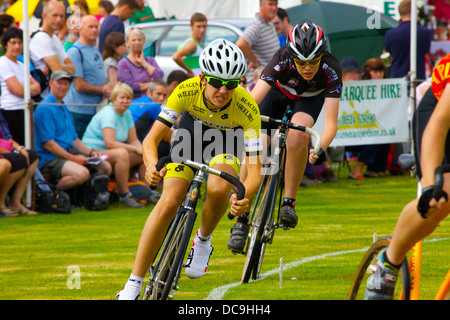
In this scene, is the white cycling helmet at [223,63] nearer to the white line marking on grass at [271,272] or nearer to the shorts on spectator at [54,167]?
the white line marking on grass at [271,272]

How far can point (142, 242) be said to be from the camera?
6.23m

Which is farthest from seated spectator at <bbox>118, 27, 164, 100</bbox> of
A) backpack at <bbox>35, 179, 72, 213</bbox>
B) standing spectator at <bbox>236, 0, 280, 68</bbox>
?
backpack at <bbox>35, 179, 72, 213</bbox>

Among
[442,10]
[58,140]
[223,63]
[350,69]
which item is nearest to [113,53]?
[58,140]

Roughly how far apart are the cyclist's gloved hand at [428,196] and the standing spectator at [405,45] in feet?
38.8

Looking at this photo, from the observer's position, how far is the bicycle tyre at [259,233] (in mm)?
7559

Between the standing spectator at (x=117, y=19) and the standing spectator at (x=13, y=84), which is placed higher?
the standing spectator at (x=117, y=19)

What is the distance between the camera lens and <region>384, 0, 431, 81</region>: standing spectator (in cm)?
1573

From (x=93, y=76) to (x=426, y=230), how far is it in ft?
32.0

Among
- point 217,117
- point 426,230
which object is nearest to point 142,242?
point 217,117

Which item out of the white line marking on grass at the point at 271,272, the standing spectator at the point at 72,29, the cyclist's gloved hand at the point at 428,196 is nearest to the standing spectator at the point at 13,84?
the standing spectator at the point at 72,29

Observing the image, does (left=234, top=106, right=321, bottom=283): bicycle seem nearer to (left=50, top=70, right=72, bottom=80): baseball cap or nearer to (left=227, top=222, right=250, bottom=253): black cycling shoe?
(left=227, top=222, right=250, bottom=253): black cycling shoe

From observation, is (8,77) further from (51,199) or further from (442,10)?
(442,10)

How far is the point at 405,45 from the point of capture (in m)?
15.9

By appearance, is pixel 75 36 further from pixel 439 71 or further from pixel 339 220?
pixel 439 71
